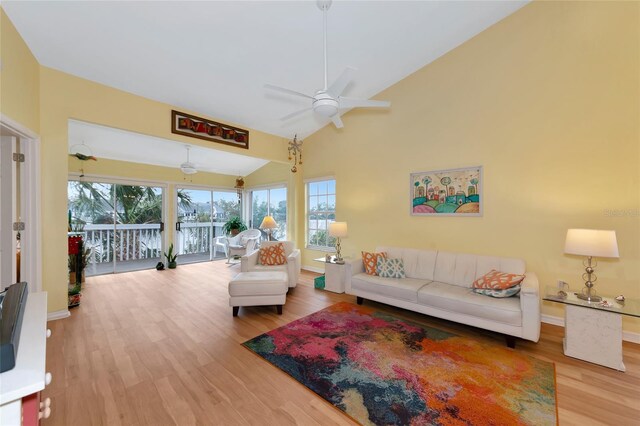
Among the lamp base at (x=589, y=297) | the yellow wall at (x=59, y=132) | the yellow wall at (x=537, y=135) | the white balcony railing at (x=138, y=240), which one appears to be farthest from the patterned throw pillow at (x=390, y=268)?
the white balcony railing at (x=138, y=240)

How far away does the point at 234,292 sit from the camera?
3.17 m

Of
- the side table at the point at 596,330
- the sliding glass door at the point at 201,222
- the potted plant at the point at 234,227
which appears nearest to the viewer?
the side table at the point at 596,330

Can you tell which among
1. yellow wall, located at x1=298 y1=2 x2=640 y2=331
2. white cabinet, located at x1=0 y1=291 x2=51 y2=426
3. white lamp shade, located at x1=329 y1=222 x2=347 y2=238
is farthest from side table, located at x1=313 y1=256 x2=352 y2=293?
white cabinet, located at x1=0 y1=291 x2=51 y2=426

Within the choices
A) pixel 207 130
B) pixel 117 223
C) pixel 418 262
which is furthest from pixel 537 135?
pixel 117 223

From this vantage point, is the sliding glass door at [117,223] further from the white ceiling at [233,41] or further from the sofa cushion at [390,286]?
the sofa cushion at [390,286]

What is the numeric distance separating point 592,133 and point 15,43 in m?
5.82

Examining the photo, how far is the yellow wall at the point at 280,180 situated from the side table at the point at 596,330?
4512 millimetres

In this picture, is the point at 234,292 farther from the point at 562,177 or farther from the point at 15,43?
the point at 562,177

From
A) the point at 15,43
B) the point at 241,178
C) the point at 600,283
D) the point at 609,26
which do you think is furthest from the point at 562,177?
the point at 241,178

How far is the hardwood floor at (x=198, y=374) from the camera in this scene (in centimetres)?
169

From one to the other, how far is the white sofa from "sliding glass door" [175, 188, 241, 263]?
487cm

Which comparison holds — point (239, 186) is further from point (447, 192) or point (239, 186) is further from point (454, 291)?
point (454, 291)

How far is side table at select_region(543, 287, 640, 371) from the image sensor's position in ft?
7.09

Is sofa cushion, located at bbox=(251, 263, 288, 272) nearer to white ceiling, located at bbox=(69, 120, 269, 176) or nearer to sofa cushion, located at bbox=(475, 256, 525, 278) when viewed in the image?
white ceiling, located at bbox=(69, 120, 269, 176)
